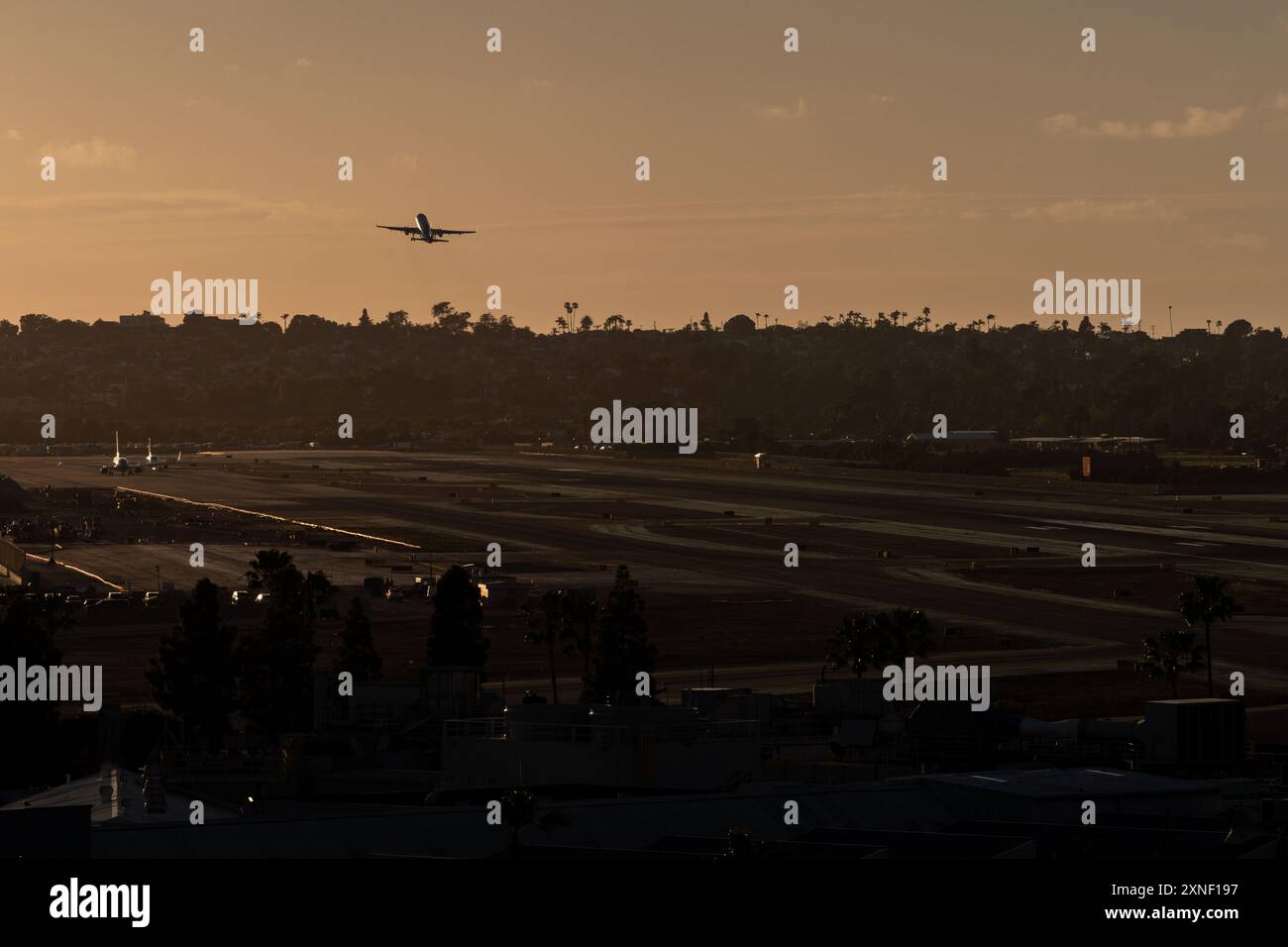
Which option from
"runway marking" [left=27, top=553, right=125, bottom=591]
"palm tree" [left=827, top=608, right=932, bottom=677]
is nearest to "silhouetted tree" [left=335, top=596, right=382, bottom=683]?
"palm tree" [left=827, top=608, right=932, bottom=677]

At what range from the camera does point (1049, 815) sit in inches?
1713

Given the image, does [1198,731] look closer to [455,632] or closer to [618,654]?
[618,654]

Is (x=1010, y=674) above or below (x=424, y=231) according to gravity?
below

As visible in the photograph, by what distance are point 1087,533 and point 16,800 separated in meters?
142

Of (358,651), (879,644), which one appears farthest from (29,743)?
(879,644)

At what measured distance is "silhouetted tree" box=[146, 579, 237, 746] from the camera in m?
78.4

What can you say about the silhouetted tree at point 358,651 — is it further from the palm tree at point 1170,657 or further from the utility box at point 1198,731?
the utility box at point 1198,731

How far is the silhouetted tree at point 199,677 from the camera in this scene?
78438 mm

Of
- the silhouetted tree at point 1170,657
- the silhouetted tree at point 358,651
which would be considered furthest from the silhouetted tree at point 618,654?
the silhouetted tree at point 1170,657

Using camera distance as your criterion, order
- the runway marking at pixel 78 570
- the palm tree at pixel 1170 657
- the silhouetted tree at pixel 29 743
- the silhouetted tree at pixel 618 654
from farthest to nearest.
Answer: the runway marking at pixel 78 570 < the palm tree at pixel 1170 657 < the silhouetted tree at pixel 618 654 < the silhouetted tree at pixel 29 743

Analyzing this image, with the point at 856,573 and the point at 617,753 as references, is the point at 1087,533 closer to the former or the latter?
the point at 856,573

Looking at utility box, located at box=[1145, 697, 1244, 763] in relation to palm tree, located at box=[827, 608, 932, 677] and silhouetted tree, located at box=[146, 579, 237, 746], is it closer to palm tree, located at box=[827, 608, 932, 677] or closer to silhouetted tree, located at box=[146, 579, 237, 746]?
palm tree, located at box=[827, 608, 932, 677]

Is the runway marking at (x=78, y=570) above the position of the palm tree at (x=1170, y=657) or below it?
above
